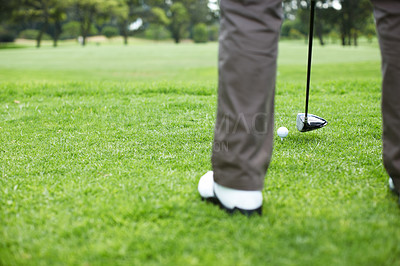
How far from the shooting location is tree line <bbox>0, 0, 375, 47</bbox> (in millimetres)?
43344

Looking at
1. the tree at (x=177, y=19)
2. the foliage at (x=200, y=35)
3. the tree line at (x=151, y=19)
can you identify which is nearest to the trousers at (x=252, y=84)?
the tree line at (x=151, y=19)

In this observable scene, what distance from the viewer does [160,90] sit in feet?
18.3

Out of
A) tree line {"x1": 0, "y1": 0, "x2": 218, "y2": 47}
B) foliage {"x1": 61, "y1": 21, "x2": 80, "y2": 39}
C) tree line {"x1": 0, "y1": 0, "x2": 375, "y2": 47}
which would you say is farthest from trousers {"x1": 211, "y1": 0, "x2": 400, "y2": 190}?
foliage {"x1": 61, "y1": 21, "x2": 80, "y2": 39}

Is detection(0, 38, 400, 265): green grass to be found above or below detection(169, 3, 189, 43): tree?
below

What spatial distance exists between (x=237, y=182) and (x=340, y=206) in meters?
0.52

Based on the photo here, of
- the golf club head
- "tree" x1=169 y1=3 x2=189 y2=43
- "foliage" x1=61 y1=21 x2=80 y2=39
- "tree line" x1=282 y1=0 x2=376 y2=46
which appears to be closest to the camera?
the golf club head

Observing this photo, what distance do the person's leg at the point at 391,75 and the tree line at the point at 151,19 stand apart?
133 ft

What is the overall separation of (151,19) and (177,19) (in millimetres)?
4641

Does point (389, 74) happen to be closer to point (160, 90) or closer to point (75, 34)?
Result: point (160, 90)

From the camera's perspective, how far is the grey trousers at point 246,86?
1433 mm

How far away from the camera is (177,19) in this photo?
5828cm

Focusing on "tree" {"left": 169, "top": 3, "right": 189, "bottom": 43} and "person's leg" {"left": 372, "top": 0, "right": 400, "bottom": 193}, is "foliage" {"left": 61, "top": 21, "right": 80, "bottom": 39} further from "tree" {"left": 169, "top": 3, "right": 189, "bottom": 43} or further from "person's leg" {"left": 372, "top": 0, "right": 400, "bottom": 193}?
"person's leg" {"left": 372, "top": 0, "right": 400, "bottom": 193}

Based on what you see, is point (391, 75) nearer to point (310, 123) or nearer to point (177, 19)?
point (310, 123)

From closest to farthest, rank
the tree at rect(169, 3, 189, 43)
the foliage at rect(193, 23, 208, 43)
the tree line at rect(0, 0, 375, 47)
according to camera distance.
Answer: the tree line at rect(0, 0, 375, 47) < the foliage at rect(193, 23, 208, 43) < the tree at rect(169, 3, 189, 43)
